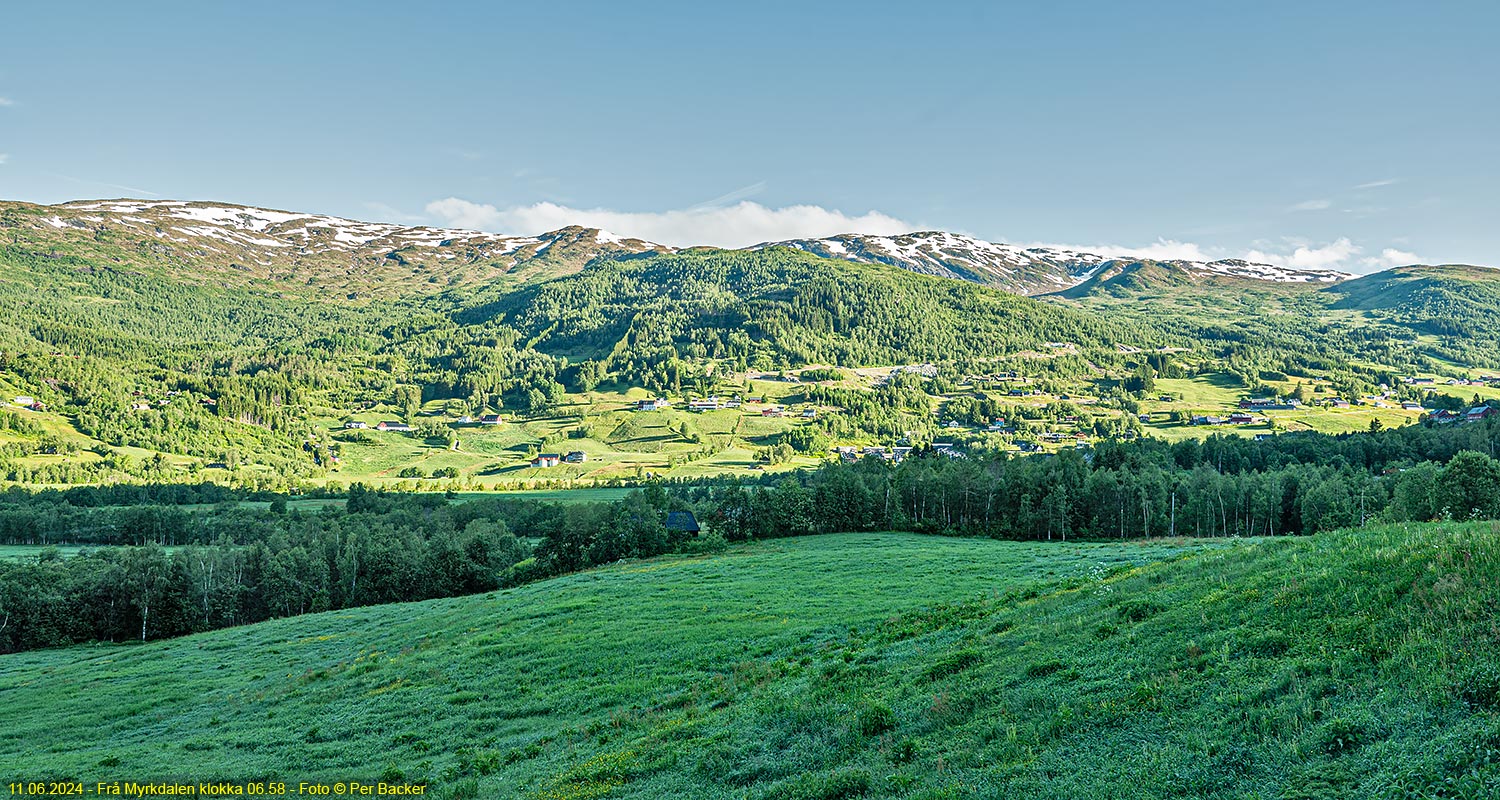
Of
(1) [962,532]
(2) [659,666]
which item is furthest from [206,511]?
(2) [659,666]

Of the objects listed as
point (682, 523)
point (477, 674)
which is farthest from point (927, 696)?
point (682, 523)

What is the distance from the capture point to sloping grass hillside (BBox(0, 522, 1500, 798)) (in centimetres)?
1141

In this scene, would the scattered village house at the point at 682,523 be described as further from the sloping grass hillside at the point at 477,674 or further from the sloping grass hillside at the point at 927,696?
the sloping grass hillside at the point at 927,696

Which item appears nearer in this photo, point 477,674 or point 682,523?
point 477,674

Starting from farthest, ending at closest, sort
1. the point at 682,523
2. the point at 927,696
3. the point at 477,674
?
the point at 682,523 < the point at 477,674 < the point at 927,696

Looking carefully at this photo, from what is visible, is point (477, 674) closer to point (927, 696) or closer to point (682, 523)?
point (927, 696)

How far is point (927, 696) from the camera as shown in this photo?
1769 centimetres

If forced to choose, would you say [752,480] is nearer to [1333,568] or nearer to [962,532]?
[962,532]

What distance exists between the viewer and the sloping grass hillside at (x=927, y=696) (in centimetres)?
1141

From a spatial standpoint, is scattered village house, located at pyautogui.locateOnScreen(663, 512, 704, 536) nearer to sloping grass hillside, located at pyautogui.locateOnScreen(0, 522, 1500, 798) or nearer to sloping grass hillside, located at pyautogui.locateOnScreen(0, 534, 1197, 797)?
sloping grass hillside, located at pyautogui.locateOnScreen(0, 534, 1197, 797)

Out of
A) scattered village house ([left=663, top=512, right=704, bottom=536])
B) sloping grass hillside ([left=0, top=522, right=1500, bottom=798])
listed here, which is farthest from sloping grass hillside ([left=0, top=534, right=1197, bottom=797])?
scattered village house ([left=663, top=512, right=704, bottom=536])

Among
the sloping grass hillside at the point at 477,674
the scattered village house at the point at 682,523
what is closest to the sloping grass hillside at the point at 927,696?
the sloping grass hillside at the point at 477,674

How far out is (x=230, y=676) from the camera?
146 feet

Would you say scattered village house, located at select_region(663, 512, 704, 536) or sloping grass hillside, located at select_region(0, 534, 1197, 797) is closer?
sloping grass hillside, located at select_region(0, 534, 1197, 797)
